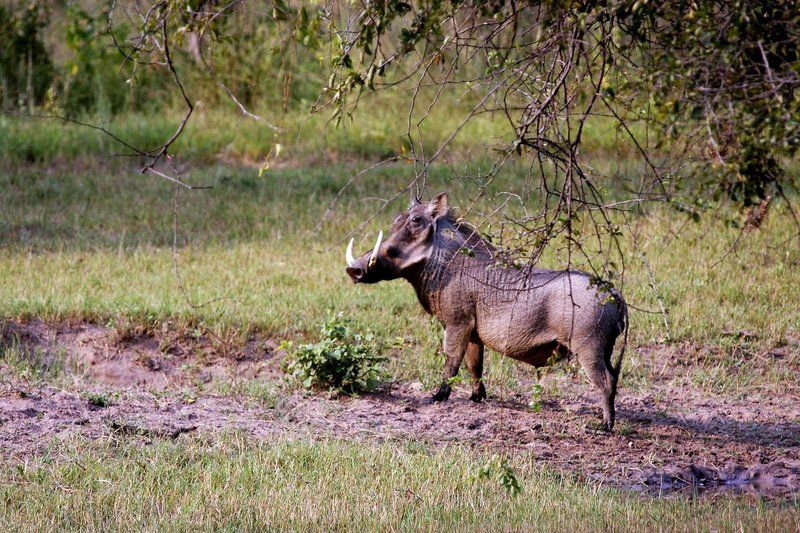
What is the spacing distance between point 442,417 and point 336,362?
85cm

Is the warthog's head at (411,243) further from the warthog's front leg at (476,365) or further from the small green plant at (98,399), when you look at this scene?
the small green plant at (98,399)

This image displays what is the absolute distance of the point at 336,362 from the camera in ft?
23.5

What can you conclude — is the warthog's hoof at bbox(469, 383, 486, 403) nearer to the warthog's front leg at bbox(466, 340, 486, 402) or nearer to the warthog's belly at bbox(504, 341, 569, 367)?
the warthog's front leg at bbox(466, 340, 486, 402)

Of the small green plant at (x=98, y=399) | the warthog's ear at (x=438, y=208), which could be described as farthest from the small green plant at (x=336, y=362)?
the small green plant at (x=98, y=399)

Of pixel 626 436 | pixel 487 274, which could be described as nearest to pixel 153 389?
pixel 487 274

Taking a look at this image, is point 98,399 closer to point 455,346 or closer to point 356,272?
point 356,272

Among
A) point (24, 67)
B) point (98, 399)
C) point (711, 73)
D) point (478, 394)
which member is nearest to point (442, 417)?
point (478, 394)

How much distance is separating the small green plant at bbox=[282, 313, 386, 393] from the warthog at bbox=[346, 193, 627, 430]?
22.0 inches

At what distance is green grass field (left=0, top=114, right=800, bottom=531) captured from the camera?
17.0 ft

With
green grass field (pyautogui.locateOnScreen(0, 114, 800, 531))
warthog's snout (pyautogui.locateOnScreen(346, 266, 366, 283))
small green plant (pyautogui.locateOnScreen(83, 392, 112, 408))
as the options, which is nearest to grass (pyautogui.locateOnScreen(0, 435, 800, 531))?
green grass field (pyautogui.locateOnScreen(0, 114, 800, 531))

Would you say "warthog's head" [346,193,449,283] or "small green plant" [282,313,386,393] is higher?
"warthog's head" [346,193,449,283]

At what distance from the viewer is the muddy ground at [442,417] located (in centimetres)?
620

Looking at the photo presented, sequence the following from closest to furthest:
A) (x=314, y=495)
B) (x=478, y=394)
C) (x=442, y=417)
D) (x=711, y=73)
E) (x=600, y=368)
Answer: (x=711, y=73)
(x=314, y=495)
(x=600, y=368)
(x=442, y=417)
(x=478, y=394)

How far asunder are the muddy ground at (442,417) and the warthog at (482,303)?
0.35 metres
